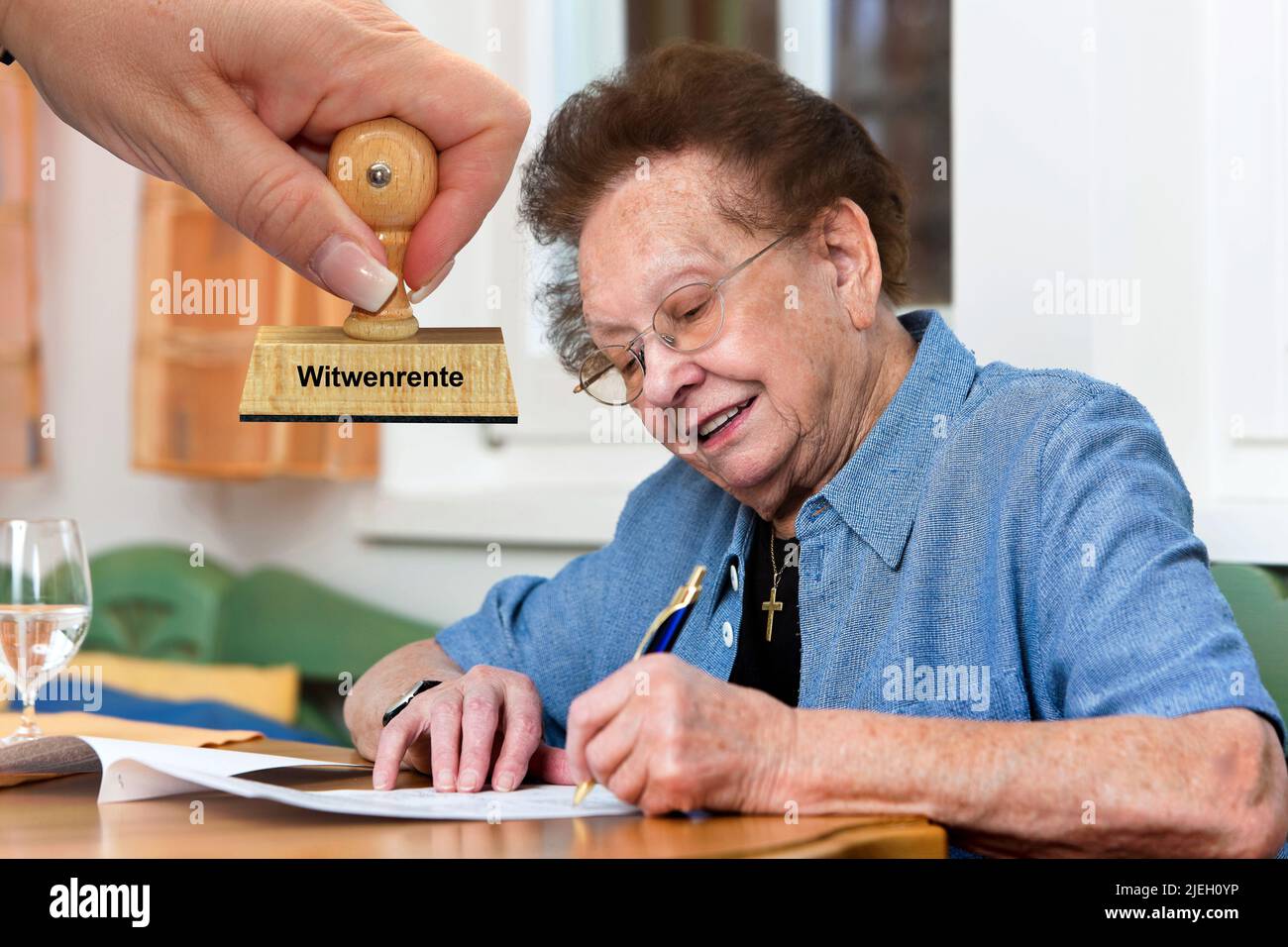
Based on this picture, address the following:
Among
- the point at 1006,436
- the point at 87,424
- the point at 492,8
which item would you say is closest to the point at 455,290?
the point at 492,8

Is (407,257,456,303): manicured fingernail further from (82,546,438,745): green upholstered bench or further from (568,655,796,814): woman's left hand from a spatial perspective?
(82,546,438,745): green upholstered bench

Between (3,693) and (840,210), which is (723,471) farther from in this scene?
(3,693)

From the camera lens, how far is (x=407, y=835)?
35.0 inches

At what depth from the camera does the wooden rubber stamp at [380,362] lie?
0.99 meters

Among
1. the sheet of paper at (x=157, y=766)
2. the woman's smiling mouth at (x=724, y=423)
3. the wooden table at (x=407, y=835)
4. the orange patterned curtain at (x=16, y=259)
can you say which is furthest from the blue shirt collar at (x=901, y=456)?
the orange patterned curtain at (x=16, y=259)

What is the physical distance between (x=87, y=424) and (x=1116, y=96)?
8.31 feet

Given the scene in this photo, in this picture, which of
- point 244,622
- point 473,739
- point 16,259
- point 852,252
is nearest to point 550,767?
point 473,739

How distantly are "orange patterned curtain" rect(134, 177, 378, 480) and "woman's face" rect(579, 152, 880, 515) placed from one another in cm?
135

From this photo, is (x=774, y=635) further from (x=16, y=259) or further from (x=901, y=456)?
(x=16, y=259)

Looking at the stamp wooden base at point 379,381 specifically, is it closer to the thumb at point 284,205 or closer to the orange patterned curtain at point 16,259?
the thumb at point 284,205

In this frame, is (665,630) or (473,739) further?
(473,739)

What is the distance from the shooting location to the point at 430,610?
2598mm

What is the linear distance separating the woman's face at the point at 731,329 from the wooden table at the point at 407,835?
1.77 feet

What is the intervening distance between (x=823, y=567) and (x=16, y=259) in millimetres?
2512
